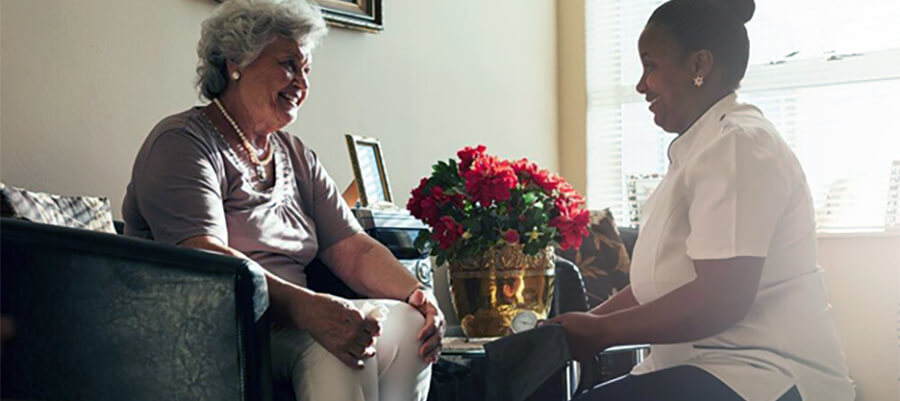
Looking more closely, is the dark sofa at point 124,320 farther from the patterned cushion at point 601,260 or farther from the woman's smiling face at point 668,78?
the patterned cushion at point 601,260

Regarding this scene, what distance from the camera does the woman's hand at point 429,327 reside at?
227cm

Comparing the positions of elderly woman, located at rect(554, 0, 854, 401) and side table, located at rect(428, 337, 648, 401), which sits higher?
elderly woman, located at rect(554, 0, 854, 401)

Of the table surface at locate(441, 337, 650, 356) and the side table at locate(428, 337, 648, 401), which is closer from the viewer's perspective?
the side table at locate(428, 337, 648, 401)

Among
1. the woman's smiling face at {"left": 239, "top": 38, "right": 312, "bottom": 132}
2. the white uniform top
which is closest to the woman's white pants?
the woman's smiling face at {"left": 239, "top": 38, "right": 312, "bottom": 132}

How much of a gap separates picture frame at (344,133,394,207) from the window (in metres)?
1.83

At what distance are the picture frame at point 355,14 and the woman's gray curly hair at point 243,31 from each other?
3.25 ft

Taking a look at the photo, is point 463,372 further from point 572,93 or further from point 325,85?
point 572,93

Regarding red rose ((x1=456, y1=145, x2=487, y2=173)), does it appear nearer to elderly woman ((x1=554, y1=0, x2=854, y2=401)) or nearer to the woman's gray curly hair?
Result: the woman's gray curly hair

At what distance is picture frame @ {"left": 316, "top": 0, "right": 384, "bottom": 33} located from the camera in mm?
3553

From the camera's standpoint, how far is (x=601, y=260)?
4.04 m

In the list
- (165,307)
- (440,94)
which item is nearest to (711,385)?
(165,307)

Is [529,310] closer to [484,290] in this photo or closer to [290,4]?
[484,290]

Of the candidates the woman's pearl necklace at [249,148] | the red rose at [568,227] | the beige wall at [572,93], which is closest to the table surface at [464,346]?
the red rose at [568,227]

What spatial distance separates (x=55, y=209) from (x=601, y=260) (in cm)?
238
